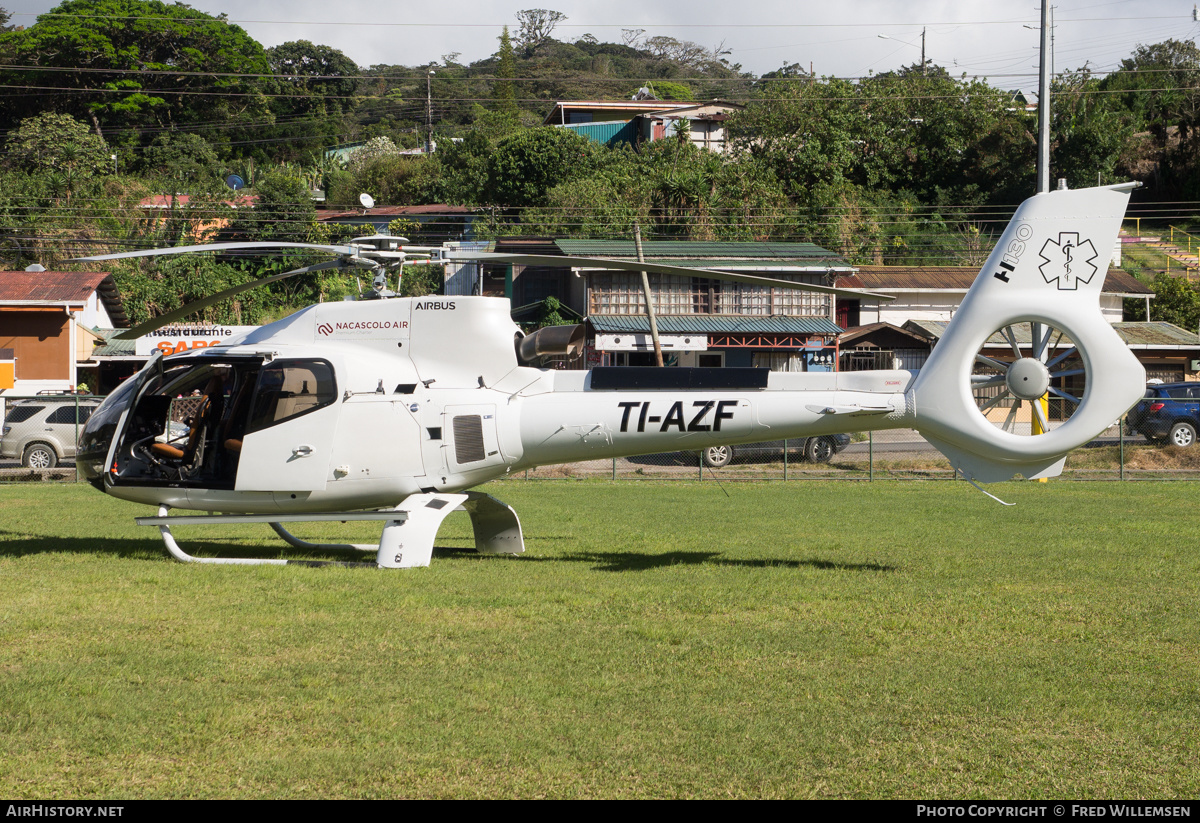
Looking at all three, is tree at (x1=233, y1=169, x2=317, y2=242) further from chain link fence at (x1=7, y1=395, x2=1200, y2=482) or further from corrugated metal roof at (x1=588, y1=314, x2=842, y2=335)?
chain link fence at (x1=7, y1=395, x2=1200, y2=482)

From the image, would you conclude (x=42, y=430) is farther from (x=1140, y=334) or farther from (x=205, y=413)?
(x=1140, y=334)

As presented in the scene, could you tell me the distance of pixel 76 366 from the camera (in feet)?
130

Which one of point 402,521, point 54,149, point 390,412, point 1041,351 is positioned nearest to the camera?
point 1041,351

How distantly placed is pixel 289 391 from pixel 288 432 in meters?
0.46

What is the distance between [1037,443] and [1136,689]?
13.5 feet

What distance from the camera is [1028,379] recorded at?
10586 mm

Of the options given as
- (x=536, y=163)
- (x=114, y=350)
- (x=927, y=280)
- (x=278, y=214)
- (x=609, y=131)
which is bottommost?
(x=114, y=350)

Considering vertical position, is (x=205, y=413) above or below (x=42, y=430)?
above

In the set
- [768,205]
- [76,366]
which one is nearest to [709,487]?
[76,366]

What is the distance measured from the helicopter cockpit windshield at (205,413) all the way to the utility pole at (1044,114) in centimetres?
1764

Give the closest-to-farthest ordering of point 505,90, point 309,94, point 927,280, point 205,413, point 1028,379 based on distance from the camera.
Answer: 1. point 1028,379
2. point 205,413
3. point 927,280
4. point 309,94
5. point 505,90

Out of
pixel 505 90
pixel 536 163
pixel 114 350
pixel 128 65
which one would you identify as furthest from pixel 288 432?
pixel 505 90

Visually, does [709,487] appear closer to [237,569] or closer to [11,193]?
[237,569]

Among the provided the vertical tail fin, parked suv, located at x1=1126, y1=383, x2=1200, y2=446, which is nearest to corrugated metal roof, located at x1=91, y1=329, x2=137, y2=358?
parked suv, located at x1=1126, y1=383, x2=1200, y2=446
